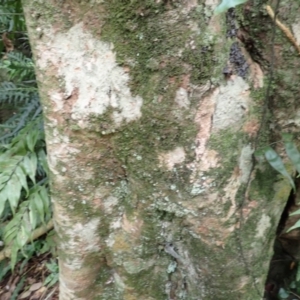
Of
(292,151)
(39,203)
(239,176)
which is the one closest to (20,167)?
(39,203)

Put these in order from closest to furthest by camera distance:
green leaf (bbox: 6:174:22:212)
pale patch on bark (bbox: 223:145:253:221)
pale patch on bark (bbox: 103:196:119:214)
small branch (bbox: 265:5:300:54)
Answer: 1. small branch (bbox: 265:5:300:54)
2. pale patch on bark (bbox: 223:145:253:221)
3. pale patch on bark (bbox: 103:196:119:214)
4. green leaf (bbox: 6:174:22:212)

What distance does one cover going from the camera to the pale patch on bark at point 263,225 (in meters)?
1.07

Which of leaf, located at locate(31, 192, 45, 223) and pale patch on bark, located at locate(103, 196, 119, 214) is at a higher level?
pale patch on bark, located at locate(103, 196, 119, 214)

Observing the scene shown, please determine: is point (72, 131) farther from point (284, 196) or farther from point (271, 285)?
point (271, 285)

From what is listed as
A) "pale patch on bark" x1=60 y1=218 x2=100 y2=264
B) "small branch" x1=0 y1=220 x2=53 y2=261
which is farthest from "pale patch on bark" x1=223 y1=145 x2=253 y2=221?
"small branch" x1=0 y1=220 x2=53 y2=261

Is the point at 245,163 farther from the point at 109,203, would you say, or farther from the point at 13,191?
the point at 13,191

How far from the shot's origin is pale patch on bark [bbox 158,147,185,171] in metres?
0.95

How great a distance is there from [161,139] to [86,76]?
226 mm

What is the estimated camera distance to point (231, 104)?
2.98 ft

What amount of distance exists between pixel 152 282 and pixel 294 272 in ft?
1.84

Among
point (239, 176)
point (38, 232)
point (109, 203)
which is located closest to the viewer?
point (239, 176)

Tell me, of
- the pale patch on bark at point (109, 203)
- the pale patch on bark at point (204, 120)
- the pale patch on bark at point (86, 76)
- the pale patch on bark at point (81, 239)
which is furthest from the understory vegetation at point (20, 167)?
the pale patch on bark at point (204, 120)

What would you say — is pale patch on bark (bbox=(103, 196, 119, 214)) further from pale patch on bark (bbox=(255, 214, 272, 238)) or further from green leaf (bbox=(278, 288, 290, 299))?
green leaf (bbox=(278, 288, 290, 299))

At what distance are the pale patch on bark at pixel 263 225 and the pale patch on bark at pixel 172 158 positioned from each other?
295 mm
